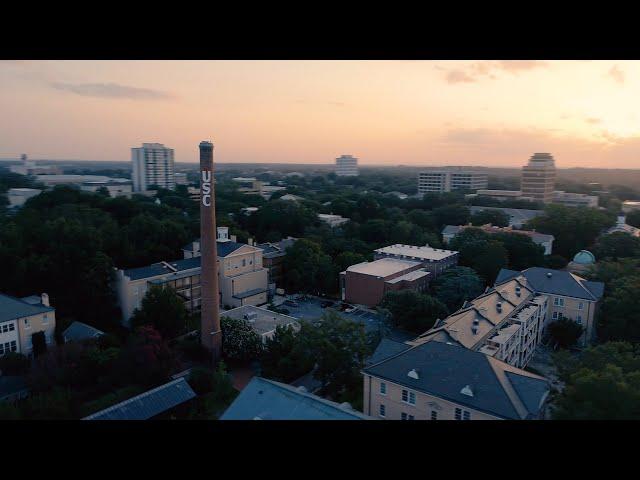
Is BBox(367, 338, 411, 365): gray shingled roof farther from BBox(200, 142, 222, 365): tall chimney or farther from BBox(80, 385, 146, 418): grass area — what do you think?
BBox(80, 385, 146, 418): grass area

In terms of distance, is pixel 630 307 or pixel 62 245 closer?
pixel 630 307

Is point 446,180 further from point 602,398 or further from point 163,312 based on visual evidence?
point 602,398

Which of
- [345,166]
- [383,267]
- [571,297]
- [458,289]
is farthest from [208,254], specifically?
[345,166]

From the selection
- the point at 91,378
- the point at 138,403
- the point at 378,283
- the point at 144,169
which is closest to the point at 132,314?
the point at 91,378

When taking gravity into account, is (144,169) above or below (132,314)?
above

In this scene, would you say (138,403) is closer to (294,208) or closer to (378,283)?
(378,283)

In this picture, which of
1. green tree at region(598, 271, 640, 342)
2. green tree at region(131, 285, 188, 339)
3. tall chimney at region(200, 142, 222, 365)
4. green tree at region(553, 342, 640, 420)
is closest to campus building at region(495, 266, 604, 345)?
green tree at region(598, 271, 640, 342)

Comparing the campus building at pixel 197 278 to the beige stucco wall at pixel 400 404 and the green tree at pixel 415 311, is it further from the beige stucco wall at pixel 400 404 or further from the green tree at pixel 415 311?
the beige stucco wall at pixel 400 404
